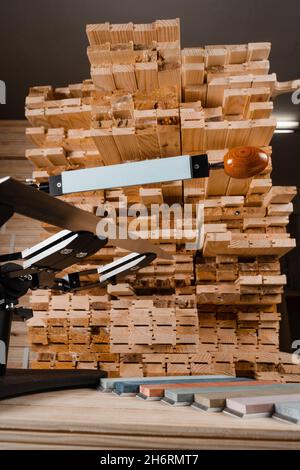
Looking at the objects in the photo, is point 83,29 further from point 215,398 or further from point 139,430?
point 139,430

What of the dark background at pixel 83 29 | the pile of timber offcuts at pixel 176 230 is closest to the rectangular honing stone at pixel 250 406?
the pile of timber offcuts at pixel 176 230

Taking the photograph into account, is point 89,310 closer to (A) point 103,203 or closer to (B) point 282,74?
(A) point 103,203

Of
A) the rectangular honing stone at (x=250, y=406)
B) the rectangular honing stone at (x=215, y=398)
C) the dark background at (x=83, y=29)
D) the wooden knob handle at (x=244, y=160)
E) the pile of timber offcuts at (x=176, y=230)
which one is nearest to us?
the rectangular honing stone at (x=250, y=406)

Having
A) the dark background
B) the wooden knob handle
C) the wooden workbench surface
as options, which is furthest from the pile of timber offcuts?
the wooden workbench surface

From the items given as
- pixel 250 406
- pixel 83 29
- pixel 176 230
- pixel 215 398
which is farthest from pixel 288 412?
pixel 83 29

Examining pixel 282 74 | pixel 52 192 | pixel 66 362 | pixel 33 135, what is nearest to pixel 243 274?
pixel 66 362

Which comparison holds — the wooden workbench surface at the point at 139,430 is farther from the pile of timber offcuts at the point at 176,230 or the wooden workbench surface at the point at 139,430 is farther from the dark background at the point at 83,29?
the dark background at the point at 83,29

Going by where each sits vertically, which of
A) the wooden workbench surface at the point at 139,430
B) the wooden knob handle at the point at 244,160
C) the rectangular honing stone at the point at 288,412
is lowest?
the wooden workbench surface at the point at 139,430

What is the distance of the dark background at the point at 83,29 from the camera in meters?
5.67

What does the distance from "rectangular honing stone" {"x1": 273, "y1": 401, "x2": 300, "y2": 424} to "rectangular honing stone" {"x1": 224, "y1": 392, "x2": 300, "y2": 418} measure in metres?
0.03

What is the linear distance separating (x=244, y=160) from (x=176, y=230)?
2.74 m

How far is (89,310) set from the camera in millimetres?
4387

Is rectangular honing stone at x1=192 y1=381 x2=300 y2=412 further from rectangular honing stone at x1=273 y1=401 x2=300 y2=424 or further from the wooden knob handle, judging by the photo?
the wooden knob handle

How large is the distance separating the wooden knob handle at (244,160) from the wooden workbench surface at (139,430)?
853mm
